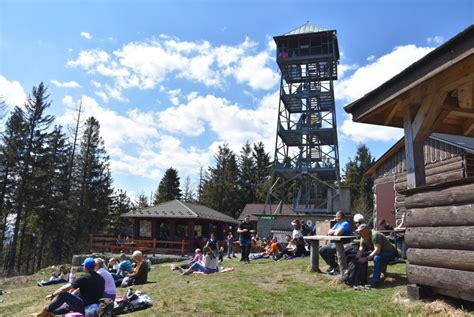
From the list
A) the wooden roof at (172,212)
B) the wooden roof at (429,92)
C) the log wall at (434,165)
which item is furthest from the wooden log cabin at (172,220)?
the wooden roof at (429,92)

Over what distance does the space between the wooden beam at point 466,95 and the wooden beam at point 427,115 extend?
1.09 ft

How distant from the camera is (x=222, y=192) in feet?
205

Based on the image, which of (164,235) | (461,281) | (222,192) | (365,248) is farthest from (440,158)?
(222,192)

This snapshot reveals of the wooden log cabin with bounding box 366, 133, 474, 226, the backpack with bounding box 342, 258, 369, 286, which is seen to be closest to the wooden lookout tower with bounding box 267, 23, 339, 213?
the wooden log cabin with bounding box 366, 133, 474, 226

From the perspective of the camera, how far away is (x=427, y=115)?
244 inches

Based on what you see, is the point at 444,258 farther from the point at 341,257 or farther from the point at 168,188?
the point at 168,188

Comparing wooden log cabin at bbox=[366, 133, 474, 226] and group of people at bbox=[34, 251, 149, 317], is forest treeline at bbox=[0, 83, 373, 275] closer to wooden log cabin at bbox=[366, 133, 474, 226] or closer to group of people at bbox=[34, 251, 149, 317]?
wooden log cabin at bbox=[366, 133, 474, 226]

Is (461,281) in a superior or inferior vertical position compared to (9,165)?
inferior

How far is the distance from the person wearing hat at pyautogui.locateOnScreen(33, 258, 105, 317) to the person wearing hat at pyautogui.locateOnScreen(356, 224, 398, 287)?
15.6 ft

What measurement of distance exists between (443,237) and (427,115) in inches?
70.5

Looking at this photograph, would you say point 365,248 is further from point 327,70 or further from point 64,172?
point 64,172

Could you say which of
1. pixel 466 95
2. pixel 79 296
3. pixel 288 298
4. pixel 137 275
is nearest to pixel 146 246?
pixel 137 275

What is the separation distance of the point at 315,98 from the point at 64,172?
27.0 metres

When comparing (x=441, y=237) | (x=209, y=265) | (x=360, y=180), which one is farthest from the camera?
(x=360, y=180)
